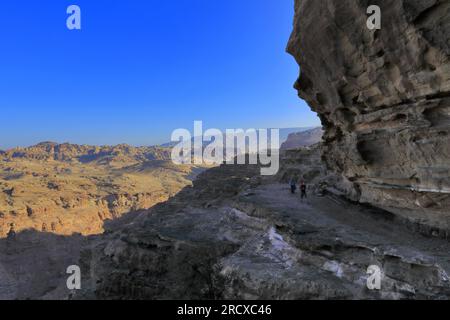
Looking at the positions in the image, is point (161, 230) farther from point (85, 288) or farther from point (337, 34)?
point (337, 34)

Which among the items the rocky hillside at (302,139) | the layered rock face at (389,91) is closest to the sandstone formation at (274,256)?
the layered rock face at (389,91)

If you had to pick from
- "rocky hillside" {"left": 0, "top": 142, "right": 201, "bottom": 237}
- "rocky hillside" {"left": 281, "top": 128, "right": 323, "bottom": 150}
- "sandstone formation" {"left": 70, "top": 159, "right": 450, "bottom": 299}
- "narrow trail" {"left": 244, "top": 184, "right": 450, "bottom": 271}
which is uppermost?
"rocky hillside" {"left": 281, "top": 128, "right": 323, "bottom": 150}

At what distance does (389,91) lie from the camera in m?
11.6

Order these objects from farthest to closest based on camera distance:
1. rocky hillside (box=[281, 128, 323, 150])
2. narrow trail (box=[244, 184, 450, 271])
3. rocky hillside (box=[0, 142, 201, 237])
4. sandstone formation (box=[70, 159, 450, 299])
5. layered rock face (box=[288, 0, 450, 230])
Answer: rocky hillside (box=[281, 128, 323, 150]) → rocky hillside (box=[0, 142, 201, 237]) → narrow trail (box=[244, 184, 450, 271]) → layered rock face (box=[288, 0, 450, 230]) → sandstone formation (box=[70, 159, 450, 299])

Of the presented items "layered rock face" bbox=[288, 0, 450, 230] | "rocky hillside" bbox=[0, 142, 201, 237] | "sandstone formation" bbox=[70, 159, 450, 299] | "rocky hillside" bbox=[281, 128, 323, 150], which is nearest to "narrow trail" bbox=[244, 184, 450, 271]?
"sandstone formation" bbox=[70, 159, 450, 299]

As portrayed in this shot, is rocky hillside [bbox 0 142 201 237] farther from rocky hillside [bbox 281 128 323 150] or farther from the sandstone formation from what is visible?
rocky hillside [bbox 281 128 323 150]

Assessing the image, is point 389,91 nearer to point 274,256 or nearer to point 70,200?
point 274,256

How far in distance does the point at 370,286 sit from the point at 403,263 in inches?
43.5

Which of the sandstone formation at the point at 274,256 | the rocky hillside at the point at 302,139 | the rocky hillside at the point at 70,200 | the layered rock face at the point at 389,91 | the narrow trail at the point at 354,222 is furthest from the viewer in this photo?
the rocky hillside at the point at 302,139

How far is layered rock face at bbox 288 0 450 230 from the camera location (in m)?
9.61

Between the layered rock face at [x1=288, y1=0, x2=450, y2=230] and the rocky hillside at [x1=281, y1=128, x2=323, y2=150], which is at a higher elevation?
the rocky hillside at [x1=281, y1=128, x2=323, y2=150]

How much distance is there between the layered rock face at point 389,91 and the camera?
9.61 metres

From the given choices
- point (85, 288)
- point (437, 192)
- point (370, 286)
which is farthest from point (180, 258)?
point (437, 192)

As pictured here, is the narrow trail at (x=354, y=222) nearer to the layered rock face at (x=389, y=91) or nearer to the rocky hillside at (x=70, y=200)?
the layered rock face at (x=389, y=91)
